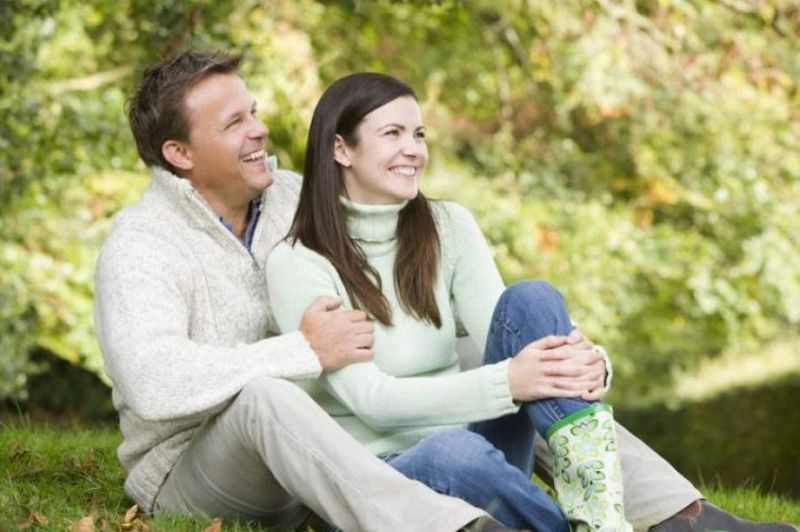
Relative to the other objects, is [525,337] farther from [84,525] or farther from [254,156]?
[84,525]

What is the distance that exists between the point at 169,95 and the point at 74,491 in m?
1.18

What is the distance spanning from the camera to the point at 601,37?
879cm

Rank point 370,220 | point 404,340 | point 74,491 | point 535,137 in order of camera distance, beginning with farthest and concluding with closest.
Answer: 1. point 535,137
2. point 74,491
3. point 370,220
4. point 404,340

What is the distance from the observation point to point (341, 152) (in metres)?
3.75

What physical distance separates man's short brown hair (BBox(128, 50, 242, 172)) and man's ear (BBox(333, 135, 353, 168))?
1.49ft

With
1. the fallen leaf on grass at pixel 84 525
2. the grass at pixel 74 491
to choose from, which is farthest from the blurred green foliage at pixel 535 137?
the fallen leaf on grass at pixel 84 525

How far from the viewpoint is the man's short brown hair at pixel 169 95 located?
3.95m

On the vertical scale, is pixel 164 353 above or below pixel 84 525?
above

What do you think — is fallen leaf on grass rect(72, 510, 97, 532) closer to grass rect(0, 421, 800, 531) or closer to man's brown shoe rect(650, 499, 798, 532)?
grass rect(0, 421, 800, 531)

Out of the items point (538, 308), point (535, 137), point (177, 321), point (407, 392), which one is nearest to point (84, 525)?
point (177, 321)

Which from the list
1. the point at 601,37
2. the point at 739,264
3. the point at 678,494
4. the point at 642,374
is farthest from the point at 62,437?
the point at 642,374

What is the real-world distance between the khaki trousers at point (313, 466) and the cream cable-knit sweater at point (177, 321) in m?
0.08

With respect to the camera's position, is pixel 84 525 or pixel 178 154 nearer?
pixel 84 525

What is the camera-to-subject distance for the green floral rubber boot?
3.21 m
